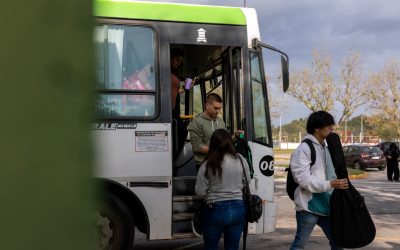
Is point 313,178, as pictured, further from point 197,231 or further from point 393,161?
point 393,161

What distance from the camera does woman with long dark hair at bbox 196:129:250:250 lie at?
4.56m

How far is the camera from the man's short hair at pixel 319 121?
177 inches

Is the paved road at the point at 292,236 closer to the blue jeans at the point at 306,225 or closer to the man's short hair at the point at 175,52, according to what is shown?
the blue jeans at the point at 306,225

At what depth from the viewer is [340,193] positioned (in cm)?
426

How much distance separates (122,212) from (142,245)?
233 centimetres

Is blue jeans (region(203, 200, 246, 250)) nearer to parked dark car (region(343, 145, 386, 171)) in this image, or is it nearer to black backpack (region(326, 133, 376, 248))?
black backpack (region(326, 133, 376, 248))

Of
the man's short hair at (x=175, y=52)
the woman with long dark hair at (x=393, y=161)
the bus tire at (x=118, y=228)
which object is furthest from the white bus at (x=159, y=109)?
the woman with long dark hair at (x=393, y=161)

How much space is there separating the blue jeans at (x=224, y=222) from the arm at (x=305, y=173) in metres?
0.61

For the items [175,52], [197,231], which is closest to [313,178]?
[197,231]

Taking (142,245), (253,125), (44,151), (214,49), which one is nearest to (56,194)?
(44,151)

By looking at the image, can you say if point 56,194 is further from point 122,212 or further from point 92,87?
point 122,212

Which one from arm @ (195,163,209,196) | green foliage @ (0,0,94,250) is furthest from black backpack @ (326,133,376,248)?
green foliage @ (0,0,94,250)

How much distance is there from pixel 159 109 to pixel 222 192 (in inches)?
54.4

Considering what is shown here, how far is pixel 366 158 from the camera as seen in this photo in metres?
26.9
